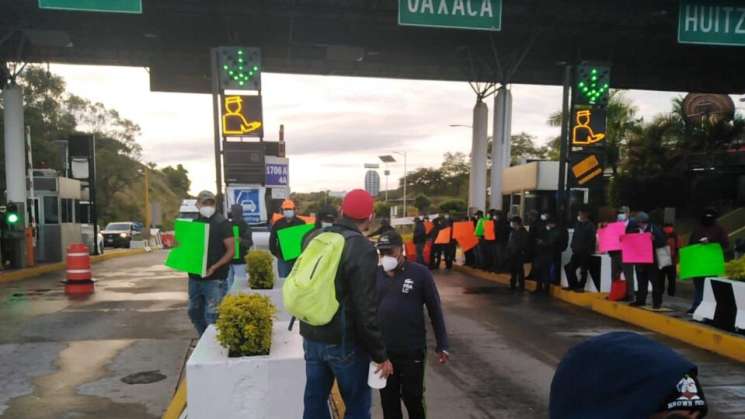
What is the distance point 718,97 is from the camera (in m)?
27.2

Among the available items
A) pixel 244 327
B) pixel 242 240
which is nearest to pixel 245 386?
pixel 244 327

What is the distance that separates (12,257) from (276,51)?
406 inches

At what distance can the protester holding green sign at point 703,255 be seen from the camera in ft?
27.8

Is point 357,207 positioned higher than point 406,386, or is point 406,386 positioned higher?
point 357,207

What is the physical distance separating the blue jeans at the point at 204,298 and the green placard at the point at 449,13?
710cm

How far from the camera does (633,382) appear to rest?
3.70ft

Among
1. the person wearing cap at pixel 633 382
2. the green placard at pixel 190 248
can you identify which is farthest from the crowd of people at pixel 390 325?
the green placard at pixel 190 248

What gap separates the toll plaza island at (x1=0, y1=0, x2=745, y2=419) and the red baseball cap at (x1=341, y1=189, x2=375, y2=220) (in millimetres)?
16

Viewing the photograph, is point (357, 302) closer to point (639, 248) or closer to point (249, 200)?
point (639, 248)

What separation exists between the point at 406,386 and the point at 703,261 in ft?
21.9

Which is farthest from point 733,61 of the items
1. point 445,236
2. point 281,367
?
point 281,367

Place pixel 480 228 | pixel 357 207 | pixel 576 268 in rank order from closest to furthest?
1. pixel 357 207
2. pixel 576 268
3. pixel 480 228

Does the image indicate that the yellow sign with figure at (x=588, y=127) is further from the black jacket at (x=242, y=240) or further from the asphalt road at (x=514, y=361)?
the black jacket at (x=242, y=240)

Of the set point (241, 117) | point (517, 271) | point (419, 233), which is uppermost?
point (241, 117)
